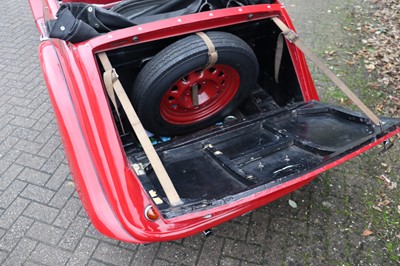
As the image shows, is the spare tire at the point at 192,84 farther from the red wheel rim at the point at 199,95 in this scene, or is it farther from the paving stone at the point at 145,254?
the paving stone at the point at 145,254

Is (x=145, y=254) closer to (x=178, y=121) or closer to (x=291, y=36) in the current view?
(x=178, y=121)

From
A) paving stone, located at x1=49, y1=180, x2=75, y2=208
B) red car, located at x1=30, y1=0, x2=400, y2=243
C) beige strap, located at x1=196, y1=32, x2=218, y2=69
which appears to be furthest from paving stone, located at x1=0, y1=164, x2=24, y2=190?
beige strap, located at x1=196, y1=32, x2=218, y2=69

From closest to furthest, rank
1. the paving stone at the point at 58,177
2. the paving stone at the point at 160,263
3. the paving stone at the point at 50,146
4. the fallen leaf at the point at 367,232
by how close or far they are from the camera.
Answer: the paving stone at the point at 160,263 < the fallen leaf at the point at 367,232 < the paving stone at the point at 58,177 < the paving stone at the point at 50,146

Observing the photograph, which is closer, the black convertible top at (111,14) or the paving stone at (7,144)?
the black convertible top at (111,14)

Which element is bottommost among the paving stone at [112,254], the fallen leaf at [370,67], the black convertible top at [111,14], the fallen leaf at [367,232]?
the fallen leaf at [367,232]

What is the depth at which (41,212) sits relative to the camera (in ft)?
8.71

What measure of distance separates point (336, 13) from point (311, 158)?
4527 millimetres

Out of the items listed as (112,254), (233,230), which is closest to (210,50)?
(233,230)

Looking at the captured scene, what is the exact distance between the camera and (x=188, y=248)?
2.43 meters

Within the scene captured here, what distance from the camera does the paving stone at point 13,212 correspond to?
259 centimetres

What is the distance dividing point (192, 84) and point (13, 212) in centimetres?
176

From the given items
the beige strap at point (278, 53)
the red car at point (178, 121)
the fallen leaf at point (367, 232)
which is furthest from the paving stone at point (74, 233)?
the fallen leaf at point (367, 232)

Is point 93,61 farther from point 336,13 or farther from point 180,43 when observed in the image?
point 336,13

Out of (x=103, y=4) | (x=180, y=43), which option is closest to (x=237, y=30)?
(x=180, y=43)
